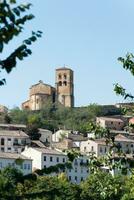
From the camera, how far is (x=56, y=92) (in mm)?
163875

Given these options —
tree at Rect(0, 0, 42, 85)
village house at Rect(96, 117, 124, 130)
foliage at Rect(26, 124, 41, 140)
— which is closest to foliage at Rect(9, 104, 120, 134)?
village house at Rect(96, 117, 124, 130)

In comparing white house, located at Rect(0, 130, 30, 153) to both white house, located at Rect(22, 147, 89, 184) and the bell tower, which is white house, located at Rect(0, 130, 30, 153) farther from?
the bell tower

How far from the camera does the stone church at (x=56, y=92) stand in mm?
157625

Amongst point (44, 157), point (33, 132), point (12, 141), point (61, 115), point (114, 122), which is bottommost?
point (44, 157)

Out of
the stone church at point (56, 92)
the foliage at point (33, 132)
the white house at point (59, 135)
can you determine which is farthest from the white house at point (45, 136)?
the stone church at point (56, 92)

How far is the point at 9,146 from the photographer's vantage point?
110750mm

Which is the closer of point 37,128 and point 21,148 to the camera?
point 21,148

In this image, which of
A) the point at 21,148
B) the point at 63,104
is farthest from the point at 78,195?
the point at 63,104

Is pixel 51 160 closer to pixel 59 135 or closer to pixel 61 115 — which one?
pixel 59 135

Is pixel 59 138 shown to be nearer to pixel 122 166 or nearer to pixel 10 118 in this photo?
pixel 10 118

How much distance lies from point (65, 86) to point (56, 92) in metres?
4.84

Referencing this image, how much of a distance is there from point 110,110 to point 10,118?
22.9 m

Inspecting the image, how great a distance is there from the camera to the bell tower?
163m

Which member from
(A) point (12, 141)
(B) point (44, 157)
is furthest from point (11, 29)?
(A) point (12, 141)
